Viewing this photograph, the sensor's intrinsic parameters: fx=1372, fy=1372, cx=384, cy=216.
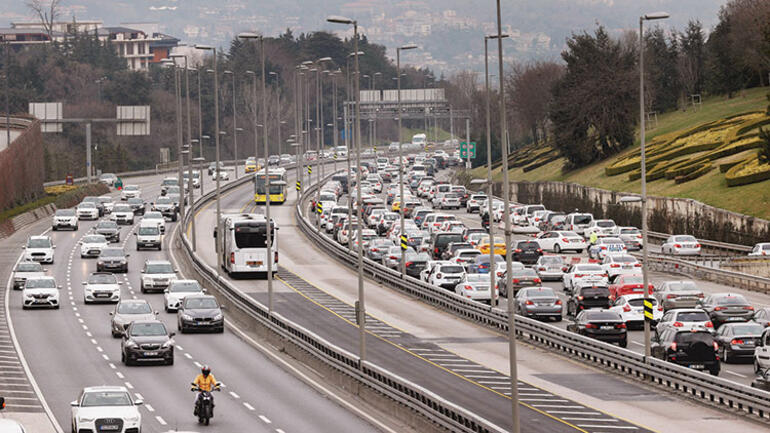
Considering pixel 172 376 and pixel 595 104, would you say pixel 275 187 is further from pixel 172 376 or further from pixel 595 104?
pixel 172 376

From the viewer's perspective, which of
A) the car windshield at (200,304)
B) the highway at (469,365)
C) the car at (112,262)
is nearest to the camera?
the highway at (469,365)

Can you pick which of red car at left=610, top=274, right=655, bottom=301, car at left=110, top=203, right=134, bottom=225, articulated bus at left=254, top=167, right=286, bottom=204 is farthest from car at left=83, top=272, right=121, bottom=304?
articulated bus at left=254, top=167, right=286, bottom=204

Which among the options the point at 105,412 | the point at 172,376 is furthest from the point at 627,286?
the point at 105,412

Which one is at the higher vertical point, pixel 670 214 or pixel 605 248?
pixel 670 214

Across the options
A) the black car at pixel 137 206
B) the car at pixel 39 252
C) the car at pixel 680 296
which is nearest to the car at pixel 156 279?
the car at pixel 39 252

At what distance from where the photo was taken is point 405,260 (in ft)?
221

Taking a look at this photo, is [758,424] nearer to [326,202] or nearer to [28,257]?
[28,257]

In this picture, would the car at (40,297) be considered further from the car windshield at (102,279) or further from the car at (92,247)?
the car at (92,247)

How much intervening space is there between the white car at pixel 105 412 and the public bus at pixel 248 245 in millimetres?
33102

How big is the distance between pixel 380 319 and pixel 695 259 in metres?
22.1

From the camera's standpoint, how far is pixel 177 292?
190 feet

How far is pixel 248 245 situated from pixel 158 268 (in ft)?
15.4

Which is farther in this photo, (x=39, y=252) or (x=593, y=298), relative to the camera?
(x=39, y=252)

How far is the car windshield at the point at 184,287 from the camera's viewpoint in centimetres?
5784
